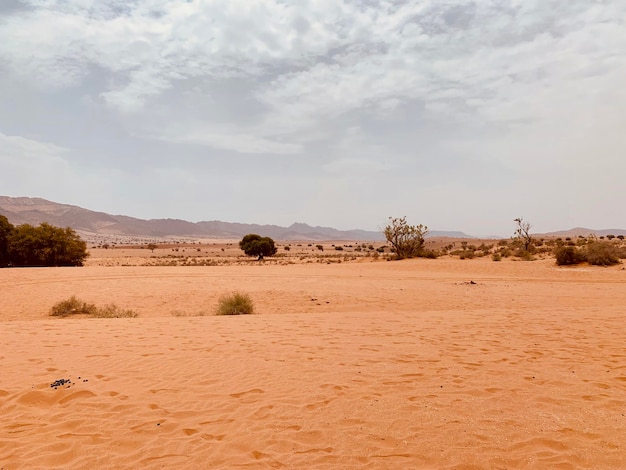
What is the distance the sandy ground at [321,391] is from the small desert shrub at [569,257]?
17.1 metres

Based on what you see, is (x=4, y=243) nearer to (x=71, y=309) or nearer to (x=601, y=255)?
(x=71, y=309)

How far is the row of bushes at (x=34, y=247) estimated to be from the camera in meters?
30.2

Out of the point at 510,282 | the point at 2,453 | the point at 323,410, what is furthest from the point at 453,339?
the point at 510,282

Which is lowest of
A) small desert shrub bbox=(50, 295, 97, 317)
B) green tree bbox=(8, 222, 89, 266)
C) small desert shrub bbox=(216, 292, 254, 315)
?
small desert shrub bbox=(50, 295, 97, 317)

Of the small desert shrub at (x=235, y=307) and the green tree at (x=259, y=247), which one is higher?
the green tree at (x=259, y=247)

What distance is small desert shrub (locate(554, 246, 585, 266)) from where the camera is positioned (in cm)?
2784

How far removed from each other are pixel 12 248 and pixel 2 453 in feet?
Answer: 106

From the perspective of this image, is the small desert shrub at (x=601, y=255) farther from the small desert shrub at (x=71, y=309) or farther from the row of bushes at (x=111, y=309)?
the small desert shrub at (x=71, y=309)

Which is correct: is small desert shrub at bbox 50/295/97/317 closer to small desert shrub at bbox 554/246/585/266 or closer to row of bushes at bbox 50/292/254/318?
row of bushes at bbox 50/292/254/318

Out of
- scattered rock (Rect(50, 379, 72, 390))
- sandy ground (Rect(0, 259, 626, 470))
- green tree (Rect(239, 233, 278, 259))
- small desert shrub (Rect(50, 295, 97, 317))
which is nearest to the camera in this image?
sandy ground (Rect(0, 259, 626, 470))

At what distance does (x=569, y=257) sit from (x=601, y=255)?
1916mm

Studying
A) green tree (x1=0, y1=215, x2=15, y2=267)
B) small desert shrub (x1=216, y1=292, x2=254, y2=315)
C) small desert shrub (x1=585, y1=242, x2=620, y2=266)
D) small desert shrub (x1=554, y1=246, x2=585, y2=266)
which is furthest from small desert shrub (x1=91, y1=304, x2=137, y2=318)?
small desert shrub (x1=585, y1=242, x2=620, y2=266)

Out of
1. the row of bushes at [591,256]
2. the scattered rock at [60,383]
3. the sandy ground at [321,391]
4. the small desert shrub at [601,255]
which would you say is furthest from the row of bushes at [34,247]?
the small desert shrub at [601,255]

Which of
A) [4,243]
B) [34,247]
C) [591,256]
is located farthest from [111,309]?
[591,256]
